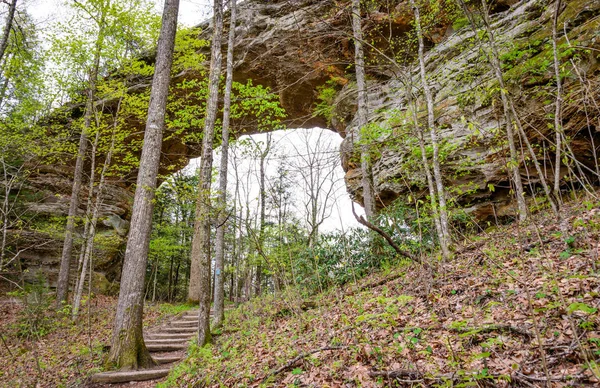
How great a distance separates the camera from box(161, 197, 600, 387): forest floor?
2072 mm

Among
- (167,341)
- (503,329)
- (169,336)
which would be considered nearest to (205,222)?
(167,341)

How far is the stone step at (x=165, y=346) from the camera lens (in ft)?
22.0

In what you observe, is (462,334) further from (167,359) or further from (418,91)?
(418,91)

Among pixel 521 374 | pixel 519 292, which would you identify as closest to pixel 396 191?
pixel 519 292

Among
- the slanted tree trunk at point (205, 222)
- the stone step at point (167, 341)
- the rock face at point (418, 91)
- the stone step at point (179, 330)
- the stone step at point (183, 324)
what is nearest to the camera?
the slanted tree trunk at point (205, 222)

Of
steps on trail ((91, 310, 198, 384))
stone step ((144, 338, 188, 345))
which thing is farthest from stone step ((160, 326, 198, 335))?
stone step ((144, 338, 188, 345))

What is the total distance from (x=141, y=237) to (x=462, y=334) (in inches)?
211

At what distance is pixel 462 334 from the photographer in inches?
83.0

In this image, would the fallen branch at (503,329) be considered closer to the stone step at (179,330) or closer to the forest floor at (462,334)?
the forest floor at (462,334)

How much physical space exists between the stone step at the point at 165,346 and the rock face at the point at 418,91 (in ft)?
13.7

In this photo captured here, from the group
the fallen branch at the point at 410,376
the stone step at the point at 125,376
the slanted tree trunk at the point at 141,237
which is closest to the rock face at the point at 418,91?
the fallen branch at the point at 410,376

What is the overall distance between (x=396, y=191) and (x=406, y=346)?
22.8 ft

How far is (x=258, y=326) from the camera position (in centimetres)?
651

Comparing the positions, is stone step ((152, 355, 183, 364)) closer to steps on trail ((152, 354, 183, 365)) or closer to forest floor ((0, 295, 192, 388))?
steps on trail ((152, 354, 183, 365))
